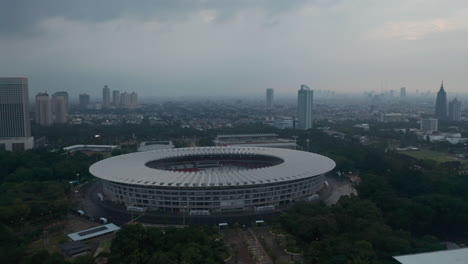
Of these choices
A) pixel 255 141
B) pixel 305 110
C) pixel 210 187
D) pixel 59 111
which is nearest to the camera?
pixel 210 187

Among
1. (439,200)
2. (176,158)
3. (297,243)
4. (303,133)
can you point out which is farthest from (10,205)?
(303,133)

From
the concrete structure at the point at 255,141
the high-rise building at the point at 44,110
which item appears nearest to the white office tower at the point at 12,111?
the concrete structure at the point at 255,141

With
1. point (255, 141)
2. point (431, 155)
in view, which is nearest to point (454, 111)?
point (431, 155)

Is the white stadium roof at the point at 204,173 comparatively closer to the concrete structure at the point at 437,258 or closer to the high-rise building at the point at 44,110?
the concrete structure at the point at 437,258

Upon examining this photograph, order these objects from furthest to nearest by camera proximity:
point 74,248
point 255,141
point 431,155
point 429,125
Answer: point 429,125 → point 255,141 → point 431,155 → point 74,248

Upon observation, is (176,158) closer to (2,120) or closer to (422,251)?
(422,251)

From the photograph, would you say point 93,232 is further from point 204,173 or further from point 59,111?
point 59,111

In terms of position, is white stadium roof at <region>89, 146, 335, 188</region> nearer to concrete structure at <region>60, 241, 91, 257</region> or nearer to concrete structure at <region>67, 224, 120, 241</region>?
concrete structure at <region>67, 224, 120, 241</region>

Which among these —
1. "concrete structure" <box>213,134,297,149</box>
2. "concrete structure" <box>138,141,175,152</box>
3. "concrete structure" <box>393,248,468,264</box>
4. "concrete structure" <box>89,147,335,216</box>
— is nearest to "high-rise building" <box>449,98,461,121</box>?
"concrete structure" <box>213,134,297,149</box>
